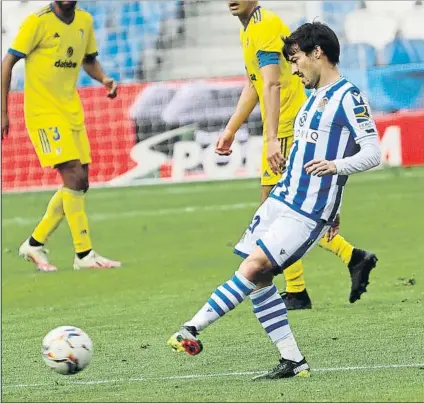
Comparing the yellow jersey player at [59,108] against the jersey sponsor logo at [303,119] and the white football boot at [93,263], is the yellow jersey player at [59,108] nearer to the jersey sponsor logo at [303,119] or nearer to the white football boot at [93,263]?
the white football boot at [93,263]

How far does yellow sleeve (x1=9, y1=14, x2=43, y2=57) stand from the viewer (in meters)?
10.8

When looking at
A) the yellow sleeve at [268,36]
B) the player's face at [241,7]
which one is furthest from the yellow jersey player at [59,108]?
the yellow sleeve at [268,36]

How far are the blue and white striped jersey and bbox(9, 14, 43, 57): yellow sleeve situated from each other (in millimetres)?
5325

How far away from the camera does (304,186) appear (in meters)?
5.97

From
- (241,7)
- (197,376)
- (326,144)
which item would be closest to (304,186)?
(326,144)

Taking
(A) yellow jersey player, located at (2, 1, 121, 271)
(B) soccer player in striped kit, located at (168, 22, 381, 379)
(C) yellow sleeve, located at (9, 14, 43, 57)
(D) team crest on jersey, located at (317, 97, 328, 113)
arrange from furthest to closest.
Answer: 1. (A) yellow jersey player, located at (2, 1, 121, 271)
2. (C) yellow sleeve, located at (9, 14, 43, 57)
3. (D) team crest on jersey, located at (317, 97, 328, 113)
4. (B) soccer player in striped kit, located at (168, 22, 381, 379)

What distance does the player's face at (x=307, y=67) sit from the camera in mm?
6031

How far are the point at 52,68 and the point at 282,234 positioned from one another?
5653mm

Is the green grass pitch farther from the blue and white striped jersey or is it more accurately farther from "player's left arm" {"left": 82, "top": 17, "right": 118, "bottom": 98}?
"player's left arm" {"left": 82, "top": 17, "right": 118, "bottom": 98}

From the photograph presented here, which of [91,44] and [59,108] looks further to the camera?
[91,44]

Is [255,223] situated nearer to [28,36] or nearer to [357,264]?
[357,264]

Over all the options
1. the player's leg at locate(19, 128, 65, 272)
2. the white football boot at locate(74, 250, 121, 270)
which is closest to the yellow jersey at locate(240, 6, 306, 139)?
the player's leg at locate(19, 128, 65, 272)

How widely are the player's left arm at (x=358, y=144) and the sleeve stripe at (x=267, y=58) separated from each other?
1.85 m

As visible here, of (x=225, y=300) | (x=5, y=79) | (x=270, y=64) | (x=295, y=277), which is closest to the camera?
(x=225, y=300)
